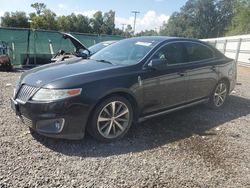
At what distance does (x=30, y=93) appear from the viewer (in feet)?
11.8

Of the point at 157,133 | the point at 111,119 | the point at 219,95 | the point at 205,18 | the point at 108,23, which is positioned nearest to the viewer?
the point at 111,119

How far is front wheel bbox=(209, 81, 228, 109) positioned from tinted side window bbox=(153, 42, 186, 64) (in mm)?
1345

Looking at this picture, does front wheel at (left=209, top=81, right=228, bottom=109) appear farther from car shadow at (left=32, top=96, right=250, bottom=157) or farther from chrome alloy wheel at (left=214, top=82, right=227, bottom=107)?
car shadow at (left=32, top=96, right=250, bottom=157)

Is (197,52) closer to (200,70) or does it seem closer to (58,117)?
(200,70)

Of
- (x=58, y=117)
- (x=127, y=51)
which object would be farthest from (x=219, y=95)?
(x=58, y=117)

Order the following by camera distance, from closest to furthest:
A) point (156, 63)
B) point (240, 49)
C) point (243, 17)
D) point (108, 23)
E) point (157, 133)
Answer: point (156, 63), point (157, 133), point (240, 49), point (243, 17), point (108, 23)

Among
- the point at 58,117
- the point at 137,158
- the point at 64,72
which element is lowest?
the point at 137,158

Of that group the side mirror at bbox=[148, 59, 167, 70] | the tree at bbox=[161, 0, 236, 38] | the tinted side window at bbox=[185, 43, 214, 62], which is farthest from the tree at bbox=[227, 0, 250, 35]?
the side mirror at bbox=[148, 59, 167, 70]

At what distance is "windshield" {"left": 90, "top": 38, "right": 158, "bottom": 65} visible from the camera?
14.5ft

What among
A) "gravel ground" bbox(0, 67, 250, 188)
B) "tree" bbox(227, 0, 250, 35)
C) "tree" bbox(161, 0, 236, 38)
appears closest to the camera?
"gravel ground" bbox(0, 67, 250, 188)

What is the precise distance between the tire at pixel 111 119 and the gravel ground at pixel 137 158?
0.14 m

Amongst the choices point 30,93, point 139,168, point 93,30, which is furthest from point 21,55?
point 93,30

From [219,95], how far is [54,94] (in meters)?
3.92

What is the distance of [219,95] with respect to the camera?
19.4ft
